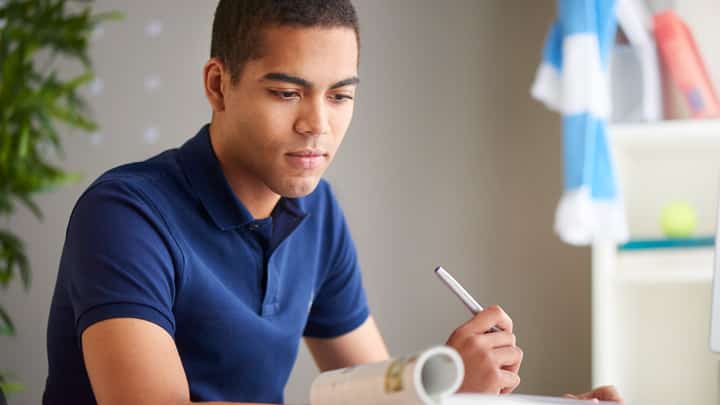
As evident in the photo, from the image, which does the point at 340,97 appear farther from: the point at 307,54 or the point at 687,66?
the point at 687,66

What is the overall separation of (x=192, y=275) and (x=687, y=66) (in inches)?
54.8

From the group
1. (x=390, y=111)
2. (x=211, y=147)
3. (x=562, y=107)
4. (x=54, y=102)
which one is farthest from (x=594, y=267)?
(x=54, y=102)

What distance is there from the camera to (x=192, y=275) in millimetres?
1050

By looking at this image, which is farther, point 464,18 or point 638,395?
point 464,18

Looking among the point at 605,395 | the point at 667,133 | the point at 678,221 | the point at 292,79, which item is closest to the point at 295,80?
the point at 292,79

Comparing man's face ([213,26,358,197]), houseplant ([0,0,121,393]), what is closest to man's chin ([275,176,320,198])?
man's face ([213,26,358,197])

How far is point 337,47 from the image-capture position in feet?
3.45

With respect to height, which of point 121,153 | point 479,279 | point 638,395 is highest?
point 121,153

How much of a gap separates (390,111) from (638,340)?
85 cm

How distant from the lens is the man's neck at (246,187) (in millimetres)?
1155

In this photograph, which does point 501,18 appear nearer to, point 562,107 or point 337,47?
point 562,107

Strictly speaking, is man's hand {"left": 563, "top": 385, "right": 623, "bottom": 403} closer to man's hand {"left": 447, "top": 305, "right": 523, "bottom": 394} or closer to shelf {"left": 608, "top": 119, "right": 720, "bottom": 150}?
man's hand {"left": 447, "top": 305, "right": 523, "bottom": 394}

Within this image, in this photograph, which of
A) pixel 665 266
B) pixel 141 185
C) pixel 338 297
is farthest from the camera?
pixel 665 266

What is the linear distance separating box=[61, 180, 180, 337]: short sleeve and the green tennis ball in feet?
4.54
